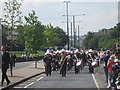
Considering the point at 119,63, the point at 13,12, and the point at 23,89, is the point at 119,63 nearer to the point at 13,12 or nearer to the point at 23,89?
the point at 23,89

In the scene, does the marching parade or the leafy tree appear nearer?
the marching parade

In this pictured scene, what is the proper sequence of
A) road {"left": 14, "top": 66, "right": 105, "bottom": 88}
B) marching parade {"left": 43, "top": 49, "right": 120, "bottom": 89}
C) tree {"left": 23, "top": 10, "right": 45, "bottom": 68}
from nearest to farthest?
marching parade {"left": 43, "top": 49, "right": 120, "bottom": 89}
road {"left": 14, "top": 66, "right": 105, "bottom": 88}
tree {"left": 23, "top": 10, "right": 45, "bottom": 68}

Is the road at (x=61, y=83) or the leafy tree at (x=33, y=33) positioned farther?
the leafy tree at (x=33, y=33)

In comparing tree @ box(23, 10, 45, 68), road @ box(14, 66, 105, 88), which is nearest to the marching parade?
road @ box(14, 66, 105, 88)

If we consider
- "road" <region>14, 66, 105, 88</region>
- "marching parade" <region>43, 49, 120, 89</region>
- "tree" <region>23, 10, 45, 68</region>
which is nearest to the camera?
"marching parade" <region>43, 49, 120, 89</region>

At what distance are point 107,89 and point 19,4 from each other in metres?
11.4

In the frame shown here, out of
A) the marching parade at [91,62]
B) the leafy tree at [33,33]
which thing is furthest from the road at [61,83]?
the leafy tree at [33,33]

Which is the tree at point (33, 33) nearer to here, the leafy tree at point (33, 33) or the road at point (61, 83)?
the leafy tree at point (33, 33)

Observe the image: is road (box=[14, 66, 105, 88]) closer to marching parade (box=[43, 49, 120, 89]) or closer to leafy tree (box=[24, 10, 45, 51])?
marching parade (box=[43, 49, 120, 89])

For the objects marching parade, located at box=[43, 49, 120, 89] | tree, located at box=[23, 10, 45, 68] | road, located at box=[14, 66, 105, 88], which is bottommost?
road, located at box=[14, 66, 105, 88]

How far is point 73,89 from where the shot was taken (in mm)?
18125

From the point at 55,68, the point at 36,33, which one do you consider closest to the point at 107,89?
the point at 55,68

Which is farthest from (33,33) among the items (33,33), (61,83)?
(61,83)

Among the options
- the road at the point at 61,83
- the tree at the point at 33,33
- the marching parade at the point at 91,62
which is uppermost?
the tree at the point at 33,33
